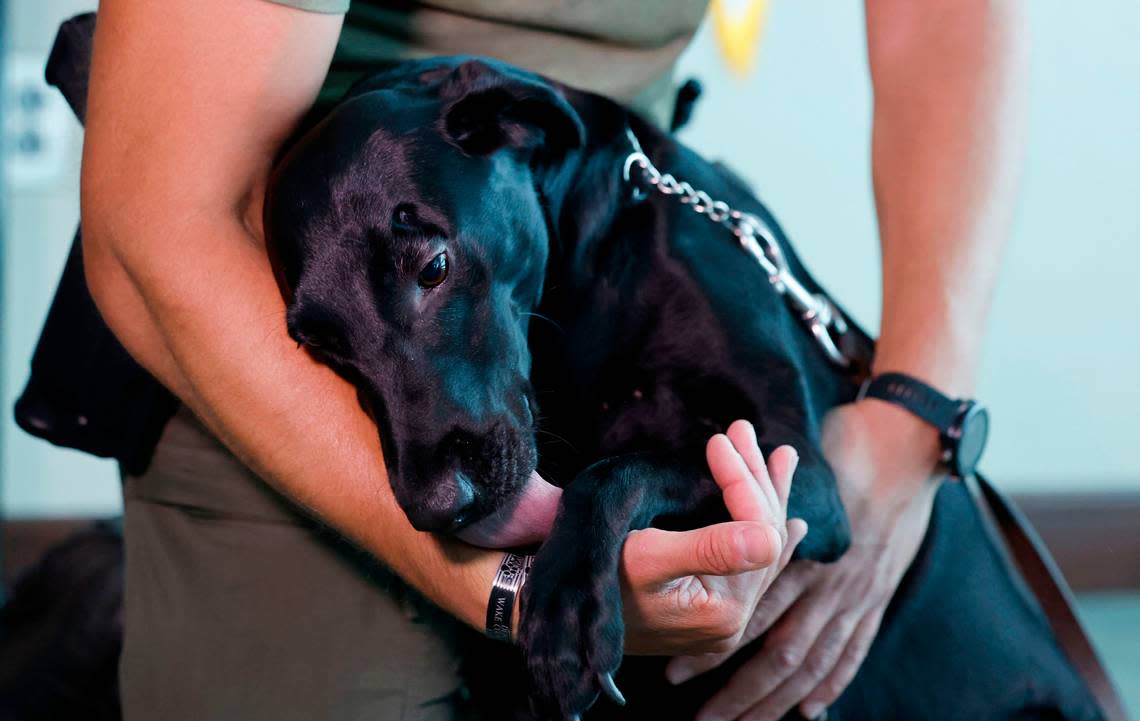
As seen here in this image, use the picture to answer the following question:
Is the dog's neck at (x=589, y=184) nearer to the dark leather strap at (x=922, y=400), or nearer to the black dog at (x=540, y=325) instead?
the black dog at (x=540, y=325)

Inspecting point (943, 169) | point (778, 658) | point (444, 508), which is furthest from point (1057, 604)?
point (444, 508)

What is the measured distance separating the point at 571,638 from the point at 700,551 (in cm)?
10

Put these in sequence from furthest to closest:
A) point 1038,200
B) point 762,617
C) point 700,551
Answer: point 1038,200, point 762,617, point 700,551

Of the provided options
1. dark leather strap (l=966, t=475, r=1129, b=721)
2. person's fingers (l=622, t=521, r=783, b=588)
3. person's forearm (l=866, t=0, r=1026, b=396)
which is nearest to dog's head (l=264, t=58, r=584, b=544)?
person's fingers (l=622, t=521, r=783, b=588)

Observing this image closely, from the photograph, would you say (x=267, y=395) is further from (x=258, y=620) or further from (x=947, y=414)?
(x=947, y=414)

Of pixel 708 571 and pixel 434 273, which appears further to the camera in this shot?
pixel 434 273

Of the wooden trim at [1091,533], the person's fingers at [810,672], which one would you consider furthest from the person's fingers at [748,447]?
the wooden trim at [1091,533]

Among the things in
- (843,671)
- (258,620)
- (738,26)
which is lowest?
(258,620)

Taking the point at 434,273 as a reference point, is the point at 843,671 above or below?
below

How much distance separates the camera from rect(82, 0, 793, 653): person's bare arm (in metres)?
0.84

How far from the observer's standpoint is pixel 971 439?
1.07 m

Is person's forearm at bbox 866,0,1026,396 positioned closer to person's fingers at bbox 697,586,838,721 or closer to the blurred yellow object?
person's fingers at bbox 697,586,838,721

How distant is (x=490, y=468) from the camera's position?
856 mm

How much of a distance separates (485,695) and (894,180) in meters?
0.66
